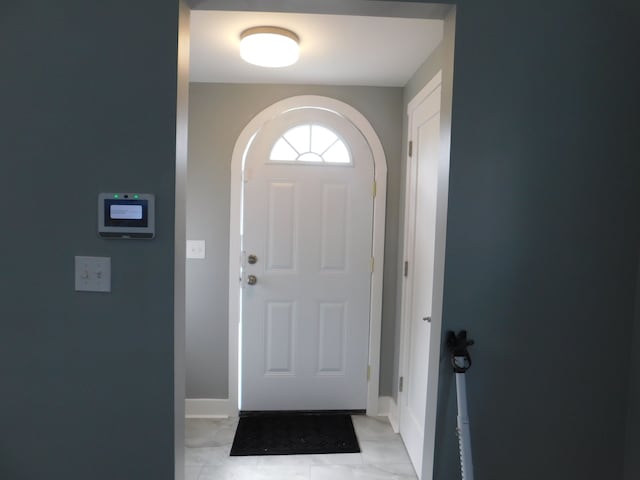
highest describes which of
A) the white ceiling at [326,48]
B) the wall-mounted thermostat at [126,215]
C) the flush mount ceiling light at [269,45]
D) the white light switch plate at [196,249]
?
the white ceiling at [326,48]

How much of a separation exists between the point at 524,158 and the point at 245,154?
1.81 metres

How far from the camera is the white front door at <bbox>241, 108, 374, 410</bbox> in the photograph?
261cm

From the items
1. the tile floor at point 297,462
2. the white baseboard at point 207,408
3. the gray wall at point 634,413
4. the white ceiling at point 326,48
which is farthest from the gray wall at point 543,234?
the white baseboard at point 207,408

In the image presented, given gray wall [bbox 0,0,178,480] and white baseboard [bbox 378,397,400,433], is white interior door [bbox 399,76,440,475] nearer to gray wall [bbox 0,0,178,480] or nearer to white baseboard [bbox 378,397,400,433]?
white baseboard [bbox 378,397,400,433]

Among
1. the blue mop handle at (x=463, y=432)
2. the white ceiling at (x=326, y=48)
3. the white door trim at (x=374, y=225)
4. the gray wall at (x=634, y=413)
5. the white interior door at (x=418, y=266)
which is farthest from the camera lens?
the white door trim at (x=374, y=225)

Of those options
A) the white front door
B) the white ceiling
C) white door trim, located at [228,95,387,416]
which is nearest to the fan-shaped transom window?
the white front door

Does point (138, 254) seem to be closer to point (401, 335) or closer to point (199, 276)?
point (199, 276)

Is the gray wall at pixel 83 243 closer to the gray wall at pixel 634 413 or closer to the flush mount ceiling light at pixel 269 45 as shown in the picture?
the flush mount ceiling light at pixel 269 45

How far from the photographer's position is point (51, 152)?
1201 millimetres

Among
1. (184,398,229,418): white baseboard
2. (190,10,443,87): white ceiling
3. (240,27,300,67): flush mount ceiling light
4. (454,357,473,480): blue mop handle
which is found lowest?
(184,398,229,418): white baseboard

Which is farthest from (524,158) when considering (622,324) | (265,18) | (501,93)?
(265,18)

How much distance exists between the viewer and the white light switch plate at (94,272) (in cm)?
121

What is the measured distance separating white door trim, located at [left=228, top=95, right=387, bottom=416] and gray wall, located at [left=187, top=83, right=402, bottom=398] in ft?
0.13

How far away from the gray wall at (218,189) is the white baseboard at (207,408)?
39 millimetres
